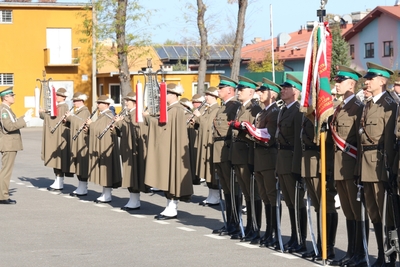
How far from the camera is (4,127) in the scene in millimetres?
16234

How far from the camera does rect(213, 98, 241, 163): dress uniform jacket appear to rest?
12.3 metres

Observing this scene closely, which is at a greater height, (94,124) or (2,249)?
(94,124)

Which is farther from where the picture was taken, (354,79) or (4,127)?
(4,127)

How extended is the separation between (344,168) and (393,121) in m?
0.92

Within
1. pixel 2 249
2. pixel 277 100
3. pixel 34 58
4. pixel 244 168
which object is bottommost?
pixel 2 249

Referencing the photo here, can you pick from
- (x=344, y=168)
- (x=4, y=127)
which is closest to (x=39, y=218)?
(x=4, y=127)

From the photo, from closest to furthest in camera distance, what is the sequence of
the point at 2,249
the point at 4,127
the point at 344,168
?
the point at 344,168 → the point at 2,249 → the point at 4,127

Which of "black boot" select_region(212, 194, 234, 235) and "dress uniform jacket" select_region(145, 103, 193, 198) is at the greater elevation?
"dress uniform jacket" select_region(145, 103, 193, 198)

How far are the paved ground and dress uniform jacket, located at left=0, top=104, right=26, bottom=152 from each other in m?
1.14

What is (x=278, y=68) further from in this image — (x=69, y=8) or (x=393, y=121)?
(x=393, y=121)

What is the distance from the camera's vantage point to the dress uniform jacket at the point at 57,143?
61.3ft

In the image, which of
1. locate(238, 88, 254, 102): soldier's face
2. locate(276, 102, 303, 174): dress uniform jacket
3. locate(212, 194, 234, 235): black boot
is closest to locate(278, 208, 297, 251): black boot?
locate(276, 102, 303, 174): dress uniform jacket

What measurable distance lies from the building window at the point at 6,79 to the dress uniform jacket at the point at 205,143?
4024cm

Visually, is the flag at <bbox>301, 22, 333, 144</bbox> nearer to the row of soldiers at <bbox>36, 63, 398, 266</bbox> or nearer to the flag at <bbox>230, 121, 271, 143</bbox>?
the row of soldiers at <bbox>36, 63, 398, 266</bbox>
